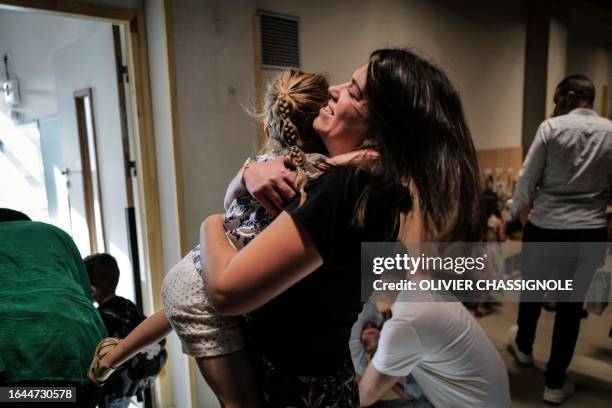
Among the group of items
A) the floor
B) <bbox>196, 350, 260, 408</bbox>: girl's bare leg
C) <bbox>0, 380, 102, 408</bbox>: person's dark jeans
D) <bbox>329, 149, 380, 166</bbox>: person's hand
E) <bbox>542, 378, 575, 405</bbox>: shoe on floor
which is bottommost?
the floor

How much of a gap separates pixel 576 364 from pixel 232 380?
9.19 ft

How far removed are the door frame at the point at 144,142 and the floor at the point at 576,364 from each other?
2.10 meters

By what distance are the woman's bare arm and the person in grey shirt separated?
2.17m

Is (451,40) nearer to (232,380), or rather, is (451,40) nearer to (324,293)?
(324,293)

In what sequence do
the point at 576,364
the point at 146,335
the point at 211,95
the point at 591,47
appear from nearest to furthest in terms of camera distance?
the point at 146,335 → the point at 211,95 → the point at 576,364 → the point at 591,47

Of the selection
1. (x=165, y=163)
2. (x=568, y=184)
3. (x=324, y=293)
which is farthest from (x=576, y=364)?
(x=165, y=163)

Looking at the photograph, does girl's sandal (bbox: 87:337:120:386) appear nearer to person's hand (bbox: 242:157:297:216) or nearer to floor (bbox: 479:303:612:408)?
person's hand (bbox: 242:157:297:216)

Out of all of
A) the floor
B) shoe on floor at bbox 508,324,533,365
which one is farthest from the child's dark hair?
shoe on floor at bbox 508,324,533,365

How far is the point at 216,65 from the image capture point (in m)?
2.09

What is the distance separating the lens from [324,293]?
0.78 meters

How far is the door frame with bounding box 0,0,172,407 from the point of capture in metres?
2.03

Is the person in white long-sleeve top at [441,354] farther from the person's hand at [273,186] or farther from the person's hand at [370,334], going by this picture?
the person's hand at [273,186]

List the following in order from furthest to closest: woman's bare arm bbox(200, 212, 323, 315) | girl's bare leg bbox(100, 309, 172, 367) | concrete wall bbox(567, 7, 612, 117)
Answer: concrete wall bbox(567, 7, 612, 117) → girl's bare leg bbox(100, 309, 172, 367) → woman's bare arm bbox(200, 212, 323, 315)

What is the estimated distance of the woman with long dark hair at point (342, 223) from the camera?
0.66 metres
